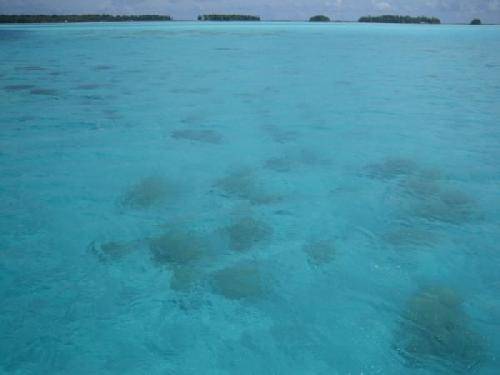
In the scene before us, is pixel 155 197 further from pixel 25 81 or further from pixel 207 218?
pixel 25 81

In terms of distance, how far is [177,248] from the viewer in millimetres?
4867

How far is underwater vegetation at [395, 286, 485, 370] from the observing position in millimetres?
3355

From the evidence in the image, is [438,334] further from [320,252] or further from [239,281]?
[239,281]

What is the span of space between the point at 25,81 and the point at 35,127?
276 inches

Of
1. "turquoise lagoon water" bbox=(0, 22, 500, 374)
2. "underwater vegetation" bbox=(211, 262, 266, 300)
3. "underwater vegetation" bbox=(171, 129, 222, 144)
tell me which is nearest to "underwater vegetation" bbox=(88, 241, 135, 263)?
"turquoise lagoon water" bbox=(0, 22, 500, 374)

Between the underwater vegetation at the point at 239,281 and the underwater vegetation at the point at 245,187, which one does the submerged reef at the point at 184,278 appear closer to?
the underwater vegetation at the point at 239,281

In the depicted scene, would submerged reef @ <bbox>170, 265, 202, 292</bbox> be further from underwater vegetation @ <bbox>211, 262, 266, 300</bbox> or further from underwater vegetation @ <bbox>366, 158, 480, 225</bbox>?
underwater vegetation @ <bbox>366, 158, 480, 225</bbox>

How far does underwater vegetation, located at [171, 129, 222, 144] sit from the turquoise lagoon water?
10 centimetres

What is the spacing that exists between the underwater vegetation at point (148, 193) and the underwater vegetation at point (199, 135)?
2.29m

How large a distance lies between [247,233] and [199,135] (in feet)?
15.7

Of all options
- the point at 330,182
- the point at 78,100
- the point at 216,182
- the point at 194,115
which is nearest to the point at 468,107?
the point at 330,182

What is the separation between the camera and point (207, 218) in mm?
5566

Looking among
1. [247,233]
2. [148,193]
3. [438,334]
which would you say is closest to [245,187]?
[247,233]

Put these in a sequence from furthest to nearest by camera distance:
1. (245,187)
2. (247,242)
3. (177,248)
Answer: (245,187)
(247,242)
(177,248)
